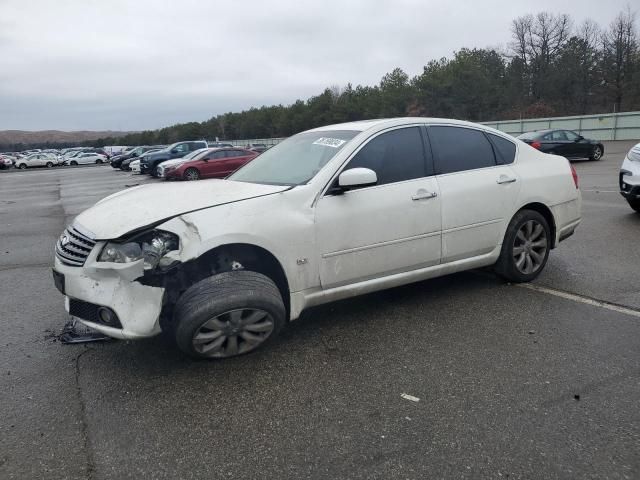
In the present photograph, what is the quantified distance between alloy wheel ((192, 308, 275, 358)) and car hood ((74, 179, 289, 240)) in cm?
75

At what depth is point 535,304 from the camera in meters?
4.46

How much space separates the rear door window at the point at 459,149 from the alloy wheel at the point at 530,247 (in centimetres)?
73

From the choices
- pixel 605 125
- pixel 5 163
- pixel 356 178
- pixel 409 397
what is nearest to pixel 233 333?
pixel 409 397

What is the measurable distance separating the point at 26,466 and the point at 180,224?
1538mm

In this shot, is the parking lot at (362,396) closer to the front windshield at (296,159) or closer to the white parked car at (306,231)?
the white parked car at (306,231)

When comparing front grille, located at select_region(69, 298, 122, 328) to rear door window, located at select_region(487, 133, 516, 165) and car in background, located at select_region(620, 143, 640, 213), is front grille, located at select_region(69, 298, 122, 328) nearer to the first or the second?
rear door window, located at select_region(487, 133, 516, 165)

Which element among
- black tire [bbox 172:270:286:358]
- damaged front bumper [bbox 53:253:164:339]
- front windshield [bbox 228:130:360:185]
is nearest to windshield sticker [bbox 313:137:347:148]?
front windshield [bbox 228:130:360:185]

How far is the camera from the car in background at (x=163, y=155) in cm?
2722

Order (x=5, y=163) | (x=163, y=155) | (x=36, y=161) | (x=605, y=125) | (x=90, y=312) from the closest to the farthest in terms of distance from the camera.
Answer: (x=90, y=312) → (x=163, y=155) → (x=605, y=125) → (x=5, y=163) → (x=36, y=161)


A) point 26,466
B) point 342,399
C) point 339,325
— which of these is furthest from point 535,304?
point 26,466

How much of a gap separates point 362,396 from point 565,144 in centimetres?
2058

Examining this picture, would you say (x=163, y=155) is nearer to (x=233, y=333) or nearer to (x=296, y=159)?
(x=296, y=159)

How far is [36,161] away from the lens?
50531mm

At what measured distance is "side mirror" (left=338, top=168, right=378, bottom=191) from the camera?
145 inches
